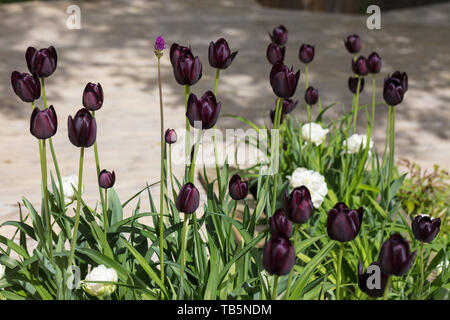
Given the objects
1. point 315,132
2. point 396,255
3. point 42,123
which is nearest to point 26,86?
point 42,123

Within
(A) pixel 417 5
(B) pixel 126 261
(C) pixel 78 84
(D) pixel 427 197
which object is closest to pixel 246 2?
(A) pixel 417 5

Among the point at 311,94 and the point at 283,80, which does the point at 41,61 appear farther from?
the point at 311,94

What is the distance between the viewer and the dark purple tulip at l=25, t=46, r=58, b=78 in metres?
1.99

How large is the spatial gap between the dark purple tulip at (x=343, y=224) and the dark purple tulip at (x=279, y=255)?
0.53ft

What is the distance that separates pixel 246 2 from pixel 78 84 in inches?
130

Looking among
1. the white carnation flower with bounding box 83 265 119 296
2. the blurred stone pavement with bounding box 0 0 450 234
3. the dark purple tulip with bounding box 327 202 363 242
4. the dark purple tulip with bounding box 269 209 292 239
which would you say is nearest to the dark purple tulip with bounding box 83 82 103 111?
the white carnation flower with bounding box 83 265 119 296

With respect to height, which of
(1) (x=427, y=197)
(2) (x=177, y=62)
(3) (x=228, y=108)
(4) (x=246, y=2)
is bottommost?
(1) (x=427, y=197)

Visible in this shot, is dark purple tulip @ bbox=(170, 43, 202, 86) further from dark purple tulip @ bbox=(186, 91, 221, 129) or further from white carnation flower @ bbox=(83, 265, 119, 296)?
white carnation flower @ bbox=(83, 265, 119, 296)

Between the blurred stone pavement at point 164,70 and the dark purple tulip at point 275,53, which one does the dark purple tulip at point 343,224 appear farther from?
the blurred stone pavement at point 164,70

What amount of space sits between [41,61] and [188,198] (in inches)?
24.5

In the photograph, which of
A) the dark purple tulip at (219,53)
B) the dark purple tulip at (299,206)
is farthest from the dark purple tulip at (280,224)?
the dark purple tulip at (219,53)
